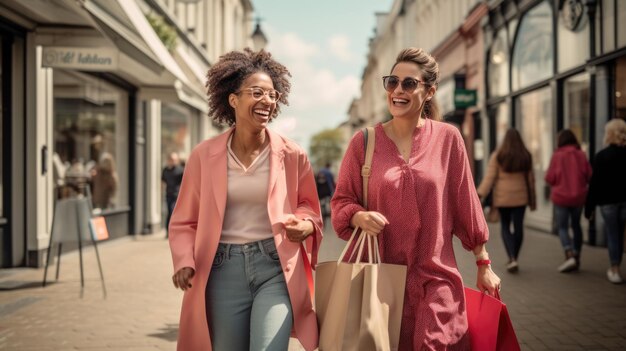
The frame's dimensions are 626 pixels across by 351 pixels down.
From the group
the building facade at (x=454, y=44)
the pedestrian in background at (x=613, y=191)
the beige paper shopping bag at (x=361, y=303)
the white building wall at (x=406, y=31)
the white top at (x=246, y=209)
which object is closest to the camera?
the beige paper shopping bag at (x=361, y=303)

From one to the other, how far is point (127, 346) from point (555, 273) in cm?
575

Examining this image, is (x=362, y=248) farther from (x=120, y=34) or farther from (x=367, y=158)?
(x=120, y=34)

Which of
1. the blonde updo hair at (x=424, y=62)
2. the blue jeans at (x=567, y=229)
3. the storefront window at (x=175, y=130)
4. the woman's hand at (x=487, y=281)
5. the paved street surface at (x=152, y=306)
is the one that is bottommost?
the paved street surface at (x=152, y=306)

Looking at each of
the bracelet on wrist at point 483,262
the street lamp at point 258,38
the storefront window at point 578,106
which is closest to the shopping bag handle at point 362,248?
the bracelet on wrist at point 483,262

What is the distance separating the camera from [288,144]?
337cm

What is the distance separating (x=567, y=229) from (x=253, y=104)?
282 inches

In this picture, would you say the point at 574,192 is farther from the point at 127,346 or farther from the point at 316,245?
the point at 316,245

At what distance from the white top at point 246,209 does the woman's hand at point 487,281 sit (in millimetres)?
957

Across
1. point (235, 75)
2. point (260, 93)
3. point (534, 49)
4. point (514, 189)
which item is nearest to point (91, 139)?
point (514, 189)

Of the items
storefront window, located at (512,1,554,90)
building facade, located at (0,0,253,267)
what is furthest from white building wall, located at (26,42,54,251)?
storefront window, located at (512,1,554,90)

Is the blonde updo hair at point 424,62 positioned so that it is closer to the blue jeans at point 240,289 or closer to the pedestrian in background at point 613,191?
the blue jeans at point 240,289

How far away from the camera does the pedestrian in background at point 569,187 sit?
30.5 ft

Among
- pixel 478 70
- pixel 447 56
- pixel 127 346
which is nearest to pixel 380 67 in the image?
pixel 447 56

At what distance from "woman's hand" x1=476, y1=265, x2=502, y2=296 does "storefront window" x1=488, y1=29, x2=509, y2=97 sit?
16267 millimetres
